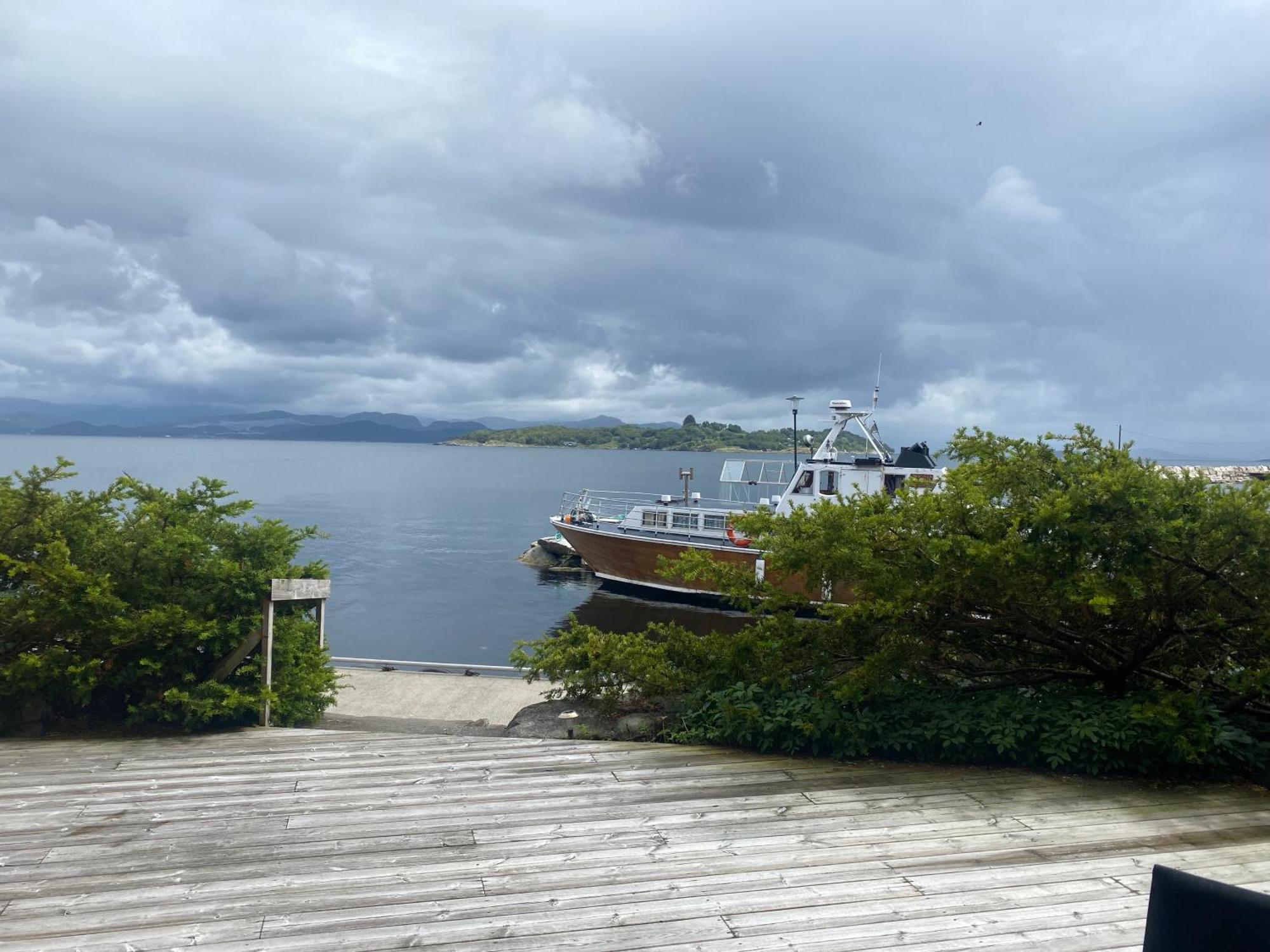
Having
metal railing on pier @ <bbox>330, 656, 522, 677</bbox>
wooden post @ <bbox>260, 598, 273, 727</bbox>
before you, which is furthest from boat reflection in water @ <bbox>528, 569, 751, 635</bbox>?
wooden post @ <bbox>260, 598, 273, 727</bbox>

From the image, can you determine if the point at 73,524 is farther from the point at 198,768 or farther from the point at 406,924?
the point at 406,924

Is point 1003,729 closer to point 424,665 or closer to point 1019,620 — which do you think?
point 1019,620

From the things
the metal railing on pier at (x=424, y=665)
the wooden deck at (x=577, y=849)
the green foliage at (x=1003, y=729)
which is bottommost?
the metal railing on pier at (x=424, y=665)

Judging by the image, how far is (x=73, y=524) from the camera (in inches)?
244

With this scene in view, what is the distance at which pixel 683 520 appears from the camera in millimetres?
28266

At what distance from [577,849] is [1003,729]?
2515 millimetres

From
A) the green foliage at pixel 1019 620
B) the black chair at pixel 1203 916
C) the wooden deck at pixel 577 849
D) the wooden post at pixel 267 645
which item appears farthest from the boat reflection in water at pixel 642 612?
the black chair at pixel 1203 916

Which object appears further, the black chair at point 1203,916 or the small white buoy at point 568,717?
the small white buoy at point 568,717

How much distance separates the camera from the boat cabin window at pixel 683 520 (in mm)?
27969

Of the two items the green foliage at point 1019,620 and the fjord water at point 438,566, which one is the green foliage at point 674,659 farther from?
the fjord water at point 438,566

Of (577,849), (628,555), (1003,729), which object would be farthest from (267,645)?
(628,555)

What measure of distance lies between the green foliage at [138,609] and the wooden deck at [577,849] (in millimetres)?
536

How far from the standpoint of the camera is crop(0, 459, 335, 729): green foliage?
5.64 metres

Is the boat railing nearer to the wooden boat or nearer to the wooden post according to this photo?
the wooden boat
